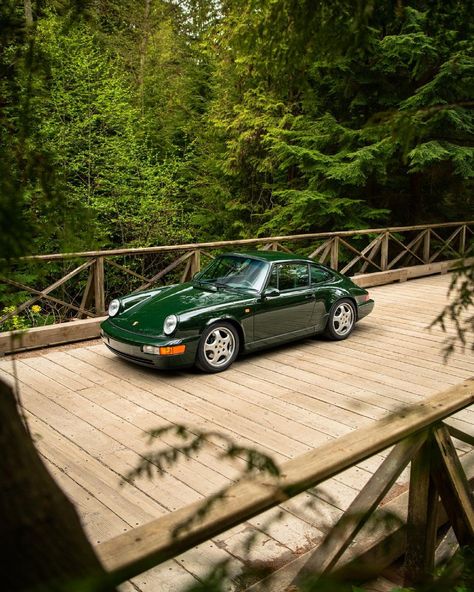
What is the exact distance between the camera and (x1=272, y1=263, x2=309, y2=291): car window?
716 centimetres

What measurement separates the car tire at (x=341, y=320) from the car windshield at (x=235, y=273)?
1293mm

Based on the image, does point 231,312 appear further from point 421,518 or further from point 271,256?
point 421,518

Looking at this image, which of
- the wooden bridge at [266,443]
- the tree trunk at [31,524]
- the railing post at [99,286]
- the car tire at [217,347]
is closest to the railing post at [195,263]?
the railing post at [99,286]

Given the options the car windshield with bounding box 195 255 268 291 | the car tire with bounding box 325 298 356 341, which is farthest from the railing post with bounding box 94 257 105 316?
the car tire with bounding box 325 298 356 341

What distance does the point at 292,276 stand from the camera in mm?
7293

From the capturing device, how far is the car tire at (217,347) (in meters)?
6.30

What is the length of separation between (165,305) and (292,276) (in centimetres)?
175

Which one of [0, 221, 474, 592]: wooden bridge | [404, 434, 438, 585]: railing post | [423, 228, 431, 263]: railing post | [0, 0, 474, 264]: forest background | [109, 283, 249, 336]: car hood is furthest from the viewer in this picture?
[423, 228, 431, 263]: railing post

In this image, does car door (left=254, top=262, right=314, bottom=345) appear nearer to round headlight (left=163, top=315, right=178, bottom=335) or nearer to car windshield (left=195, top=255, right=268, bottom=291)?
car windshield (left=195, top=255, right=268, bottom=291)

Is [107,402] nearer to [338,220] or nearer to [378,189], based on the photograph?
[338,220]

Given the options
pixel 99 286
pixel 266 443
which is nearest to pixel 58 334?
pixel 99 286

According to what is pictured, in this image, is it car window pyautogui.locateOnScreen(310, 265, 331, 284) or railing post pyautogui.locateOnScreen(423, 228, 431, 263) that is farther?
railing post pyautogui.locateOnScreen(423, 228, 431, 263)

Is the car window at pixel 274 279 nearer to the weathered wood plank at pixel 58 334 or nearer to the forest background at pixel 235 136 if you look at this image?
the weathered wood plank at pixel 58 334

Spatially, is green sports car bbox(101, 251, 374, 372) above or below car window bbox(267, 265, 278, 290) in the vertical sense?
below
